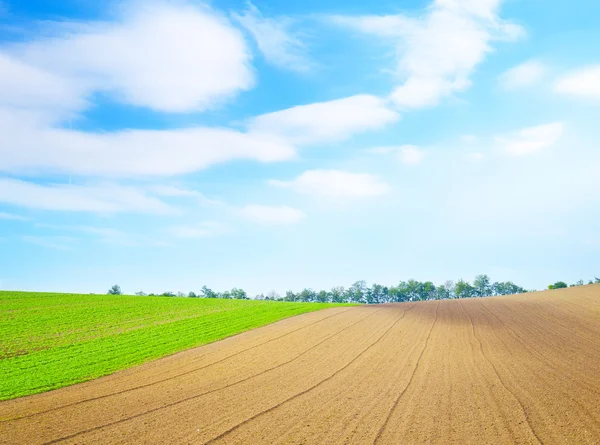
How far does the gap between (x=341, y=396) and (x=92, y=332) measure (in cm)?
2549

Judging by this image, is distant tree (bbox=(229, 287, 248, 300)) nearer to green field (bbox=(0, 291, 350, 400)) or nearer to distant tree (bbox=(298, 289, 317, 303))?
distant tree (bbox=(298, 289, 317, 303))

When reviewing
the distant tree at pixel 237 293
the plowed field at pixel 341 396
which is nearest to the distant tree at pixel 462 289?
the distant tree at pixel 237 293

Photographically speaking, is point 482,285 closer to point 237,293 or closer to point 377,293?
point 377,293

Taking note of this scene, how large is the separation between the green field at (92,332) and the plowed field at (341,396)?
2.28m

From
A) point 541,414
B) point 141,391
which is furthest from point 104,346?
point 541,414

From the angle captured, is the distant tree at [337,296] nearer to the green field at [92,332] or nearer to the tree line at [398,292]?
the tree line at [398,292]

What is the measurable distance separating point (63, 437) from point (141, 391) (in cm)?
517

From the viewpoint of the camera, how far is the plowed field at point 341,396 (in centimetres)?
1209

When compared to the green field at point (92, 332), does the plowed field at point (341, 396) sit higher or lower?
lower

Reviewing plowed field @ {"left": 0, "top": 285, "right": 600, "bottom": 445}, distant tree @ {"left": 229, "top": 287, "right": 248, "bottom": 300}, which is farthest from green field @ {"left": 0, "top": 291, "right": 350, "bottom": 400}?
distant tree @ {"left": 229, "top": 287, "right": 248, "bottom": 300}

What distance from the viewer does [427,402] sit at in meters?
14.9

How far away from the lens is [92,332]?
1348 inches

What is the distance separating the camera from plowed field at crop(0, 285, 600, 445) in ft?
39.7

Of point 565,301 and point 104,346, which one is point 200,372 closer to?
point 104,346
